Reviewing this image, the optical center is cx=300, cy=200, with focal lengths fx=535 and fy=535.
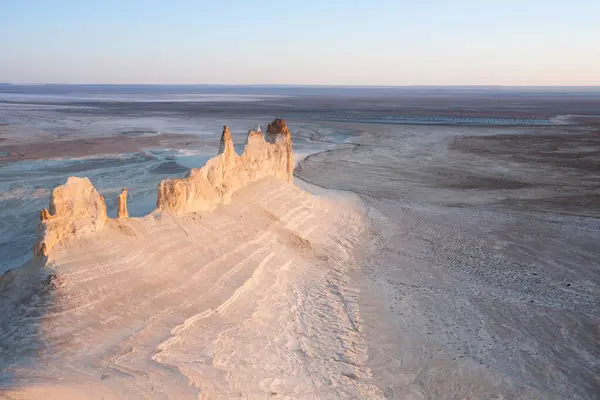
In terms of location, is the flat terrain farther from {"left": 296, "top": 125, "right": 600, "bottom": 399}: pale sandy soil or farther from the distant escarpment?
the distant escarpment

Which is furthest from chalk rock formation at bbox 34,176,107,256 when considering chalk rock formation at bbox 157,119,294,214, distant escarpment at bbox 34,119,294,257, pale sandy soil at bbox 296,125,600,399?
pale sandy soil at bbox 296,125,600,399

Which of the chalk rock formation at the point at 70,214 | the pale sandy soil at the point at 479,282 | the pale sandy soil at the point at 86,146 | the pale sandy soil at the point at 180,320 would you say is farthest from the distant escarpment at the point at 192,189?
the pale sandy soil at the point at 86,146

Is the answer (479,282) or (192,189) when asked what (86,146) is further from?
(479,282)

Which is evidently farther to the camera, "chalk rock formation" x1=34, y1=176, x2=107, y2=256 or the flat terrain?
"chalk rock formation" x1=34, y1=176, x2=107, y2=256

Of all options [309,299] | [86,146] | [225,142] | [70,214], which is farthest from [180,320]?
[86,146]

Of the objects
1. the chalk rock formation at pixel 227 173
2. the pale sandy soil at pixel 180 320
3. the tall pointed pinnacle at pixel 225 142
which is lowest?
the pale sandy soil at pixel 180 320

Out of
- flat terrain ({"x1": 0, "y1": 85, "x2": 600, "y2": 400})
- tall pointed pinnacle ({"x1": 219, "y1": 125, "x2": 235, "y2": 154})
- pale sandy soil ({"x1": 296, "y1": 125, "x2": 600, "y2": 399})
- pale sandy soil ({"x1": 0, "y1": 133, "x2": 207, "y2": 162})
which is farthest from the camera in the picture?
pale sandy soil ({"x1": 0, "y1": 133, "x2": 207, "y2": 162})

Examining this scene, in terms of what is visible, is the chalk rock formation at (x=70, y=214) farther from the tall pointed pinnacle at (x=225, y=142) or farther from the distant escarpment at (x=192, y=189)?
the tall pointed pinnacle at (x=225, y=142)
